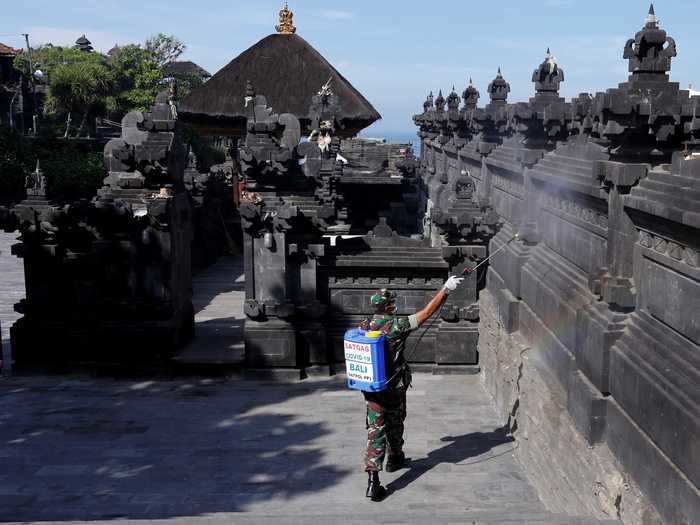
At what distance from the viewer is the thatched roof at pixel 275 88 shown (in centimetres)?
2389

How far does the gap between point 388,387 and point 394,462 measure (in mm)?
1070

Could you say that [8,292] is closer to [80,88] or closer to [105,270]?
[105,270]

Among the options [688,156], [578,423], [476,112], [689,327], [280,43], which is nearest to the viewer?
[689,327]

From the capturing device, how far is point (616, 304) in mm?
6672

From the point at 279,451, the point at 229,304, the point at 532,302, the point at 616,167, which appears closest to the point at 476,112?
the point at 229,304

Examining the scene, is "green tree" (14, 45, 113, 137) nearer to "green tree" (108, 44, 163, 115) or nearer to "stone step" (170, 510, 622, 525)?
"green tree" (108, 44, 163, 115)

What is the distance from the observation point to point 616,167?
21.5ft

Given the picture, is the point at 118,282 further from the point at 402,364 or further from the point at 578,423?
the point at 578,423

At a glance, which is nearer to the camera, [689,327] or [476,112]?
[689,327]

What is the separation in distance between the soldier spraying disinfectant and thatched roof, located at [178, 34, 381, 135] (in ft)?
50.9

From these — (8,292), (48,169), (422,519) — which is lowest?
(8,292)

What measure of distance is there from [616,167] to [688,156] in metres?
0.73

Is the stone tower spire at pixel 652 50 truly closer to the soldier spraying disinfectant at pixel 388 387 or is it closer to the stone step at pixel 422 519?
the soldier spraying disinfectant at pixel 388 387

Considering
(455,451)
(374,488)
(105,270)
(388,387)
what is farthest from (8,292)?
(374,488)
